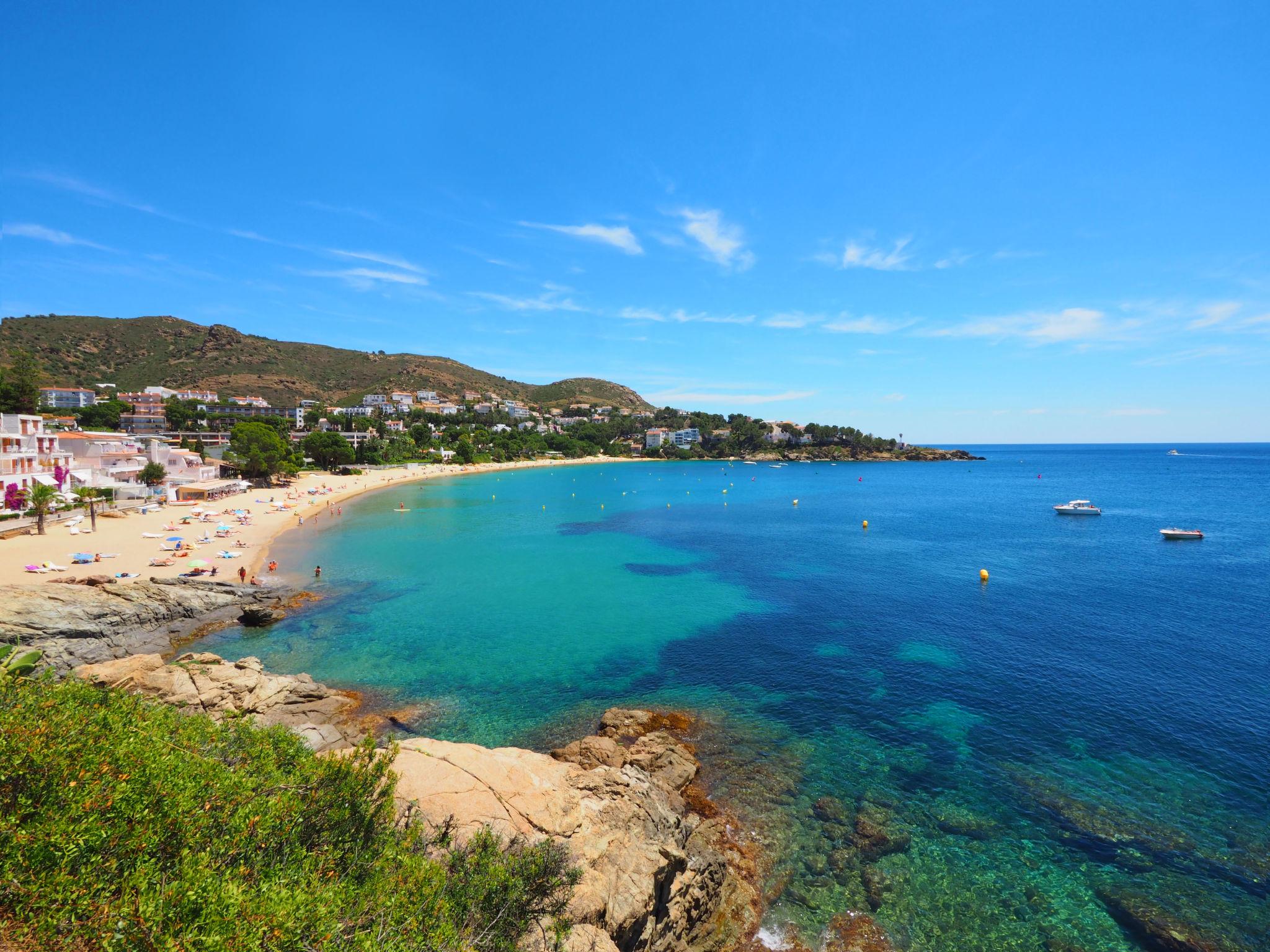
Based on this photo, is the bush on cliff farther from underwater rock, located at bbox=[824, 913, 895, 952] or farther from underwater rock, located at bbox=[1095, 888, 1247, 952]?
underwater rock, located at bbox=[1095, 888, 1247, 952]

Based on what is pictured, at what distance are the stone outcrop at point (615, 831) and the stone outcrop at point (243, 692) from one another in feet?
17.3

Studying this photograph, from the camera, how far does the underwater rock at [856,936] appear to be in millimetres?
11102

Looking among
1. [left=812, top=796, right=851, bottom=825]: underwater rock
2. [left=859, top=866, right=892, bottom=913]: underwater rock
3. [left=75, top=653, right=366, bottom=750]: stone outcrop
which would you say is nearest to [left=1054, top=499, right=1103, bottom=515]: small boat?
[left=812, top=796, right=851, bottom=825]: underwater rock

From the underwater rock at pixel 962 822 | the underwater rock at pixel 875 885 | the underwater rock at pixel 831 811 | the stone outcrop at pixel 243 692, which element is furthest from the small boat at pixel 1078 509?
the stone outcrop at pixel 243 692

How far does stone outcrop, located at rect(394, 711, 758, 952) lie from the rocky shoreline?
1.1 inches

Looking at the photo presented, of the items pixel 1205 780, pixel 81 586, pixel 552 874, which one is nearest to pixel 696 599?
pixel 1205 780

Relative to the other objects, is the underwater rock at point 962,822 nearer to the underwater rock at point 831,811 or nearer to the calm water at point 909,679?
the calm water at point 909,679

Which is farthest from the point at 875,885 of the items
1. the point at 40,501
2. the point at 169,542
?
the point at 40,501

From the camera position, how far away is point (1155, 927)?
11.4 m

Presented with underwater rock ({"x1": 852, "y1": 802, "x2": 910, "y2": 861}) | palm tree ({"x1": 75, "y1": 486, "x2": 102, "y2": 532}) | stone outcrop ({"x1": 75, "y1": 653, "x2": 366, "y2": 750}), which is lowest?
underwater rock ({"x1": 852, "y1": 802, "x2": 910, "y2": 861})

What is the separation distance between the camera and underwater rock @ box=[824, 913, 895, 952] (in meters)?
11.1

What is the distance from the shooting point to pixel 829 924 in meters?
11.6

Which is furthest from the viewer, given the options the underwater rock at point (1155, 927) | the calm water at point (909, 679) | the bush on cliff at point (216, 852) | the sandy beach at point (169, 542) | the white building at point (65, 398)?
the white building at point (65, 398)

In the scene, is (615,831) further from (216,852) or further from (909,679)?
(909,679)
